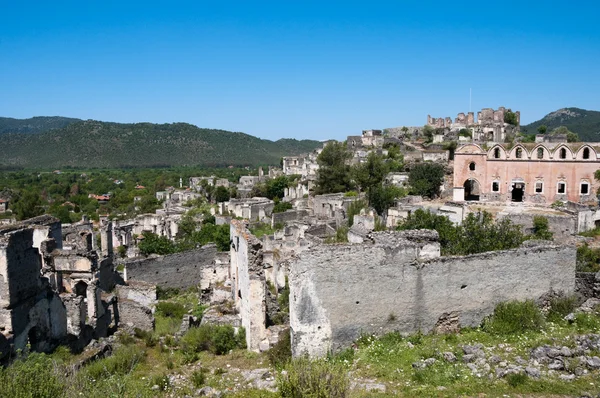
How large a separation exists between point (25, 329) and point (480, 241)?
13366 millimetres

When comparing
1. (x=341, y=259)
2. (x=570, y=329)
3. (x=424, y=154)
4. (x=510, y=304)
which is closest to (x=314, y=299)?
(x=341, y=259)

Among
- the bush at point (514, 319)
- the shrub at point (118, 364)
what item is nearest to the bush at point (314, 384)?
the shrub at point (118, 364)

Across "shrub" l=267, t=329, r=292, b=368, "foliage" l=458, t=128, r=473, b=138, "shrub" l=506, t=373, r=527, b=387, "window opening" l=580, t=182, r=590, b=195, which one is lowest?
"shrub" l=267, t=329, r=292, b=368

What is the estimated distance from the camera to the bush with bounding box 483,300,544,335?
11.0 meters

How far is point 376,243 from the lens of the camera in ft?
35.6

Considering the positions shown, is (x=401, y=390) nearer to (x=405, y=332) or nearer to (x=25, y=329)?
(x=405, y=332)

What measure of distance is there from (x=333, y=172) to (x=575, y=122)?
8134 centimetres

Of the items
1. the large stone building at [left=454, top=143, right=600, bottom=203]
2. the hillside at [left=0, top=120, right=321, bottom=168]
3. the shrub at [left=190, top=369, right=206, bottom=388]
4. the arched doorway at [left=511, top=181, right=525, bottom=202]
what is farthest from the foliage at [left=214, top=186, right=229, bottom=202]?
the hillside at [left=0, top=120, right=321, bottom=168]

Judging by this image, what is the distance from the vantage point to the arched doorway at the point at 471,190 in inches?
1412

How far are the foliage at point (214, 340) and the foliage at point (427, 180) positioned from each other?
86.2ft

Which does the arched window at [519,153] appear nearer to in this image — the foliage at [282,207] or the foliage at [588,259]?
the foliage at [588,259]

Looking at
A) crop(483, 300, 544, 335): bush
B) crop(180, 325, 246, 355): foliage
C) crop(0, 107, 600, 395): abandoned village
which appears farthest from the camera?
crop(180, 325, 246, 355): foliage

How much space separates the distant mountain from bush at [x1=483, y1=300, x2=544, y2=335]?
77.4 metres

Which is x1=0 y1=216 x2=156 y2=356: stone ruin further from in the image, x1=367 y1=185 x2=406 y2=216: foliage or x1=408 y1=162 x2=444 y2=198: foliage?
x1=408 y1=162 x2=444 y2=198: foliage
